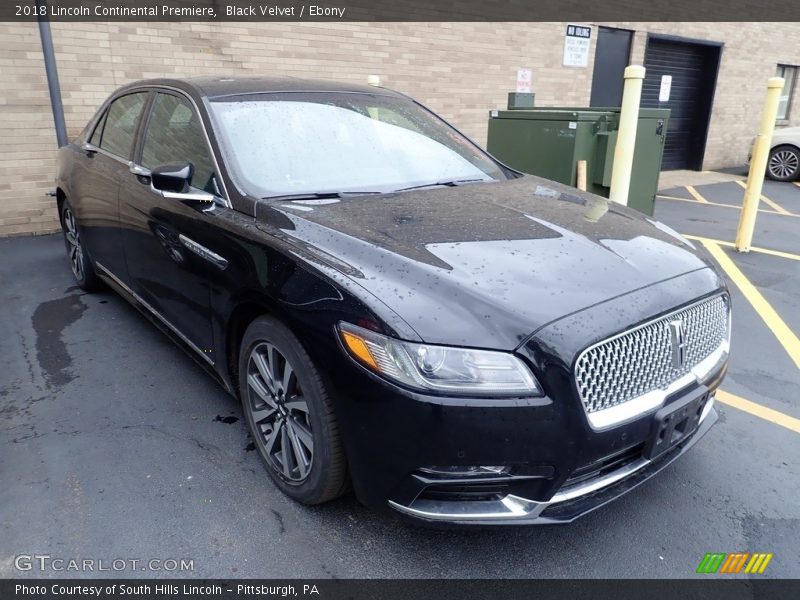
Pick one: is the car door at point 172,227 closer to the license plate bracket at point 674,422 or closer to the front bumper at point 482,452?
the front bumper at point 482,452

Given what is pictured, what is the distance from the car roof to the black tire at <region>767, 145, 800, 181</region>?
12.3 meters

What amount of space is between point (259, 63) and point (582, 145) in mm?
3999

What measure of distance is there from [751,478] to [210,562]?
234 centimetres

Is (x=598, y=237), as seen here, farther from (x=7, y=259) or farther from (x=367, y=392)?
(x=7, y=259)

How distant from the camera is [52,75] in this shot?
20.6ft

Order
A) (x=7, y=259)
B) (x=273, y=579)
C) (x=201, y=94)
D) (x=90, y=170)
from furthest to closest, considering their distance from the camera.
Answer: (x=7, y=259) < (x=90, y=170) < (x=201, y=94) < (x=273, y=579)

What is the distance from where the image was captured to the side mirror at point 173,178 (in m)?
2.83

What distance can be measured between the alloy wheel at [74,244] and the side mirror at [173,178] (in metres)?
2.33

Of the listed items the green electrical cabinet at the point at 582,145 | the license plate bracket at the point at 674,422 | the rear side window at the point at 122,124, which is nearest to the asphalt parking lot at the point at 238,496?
the license plate bracket at the point at 674,422

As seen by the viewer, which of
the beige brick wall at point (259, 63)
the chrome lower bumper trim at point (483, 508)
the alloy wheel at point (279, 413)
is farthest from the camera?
the beige brick wall at point (259, 63)

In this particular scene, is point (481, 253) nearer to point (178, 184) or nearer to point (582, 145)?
point (178, 184)

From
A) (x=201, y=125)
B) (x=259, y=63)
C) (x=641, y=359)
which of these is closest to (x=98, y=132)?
(x=201, y=125)
